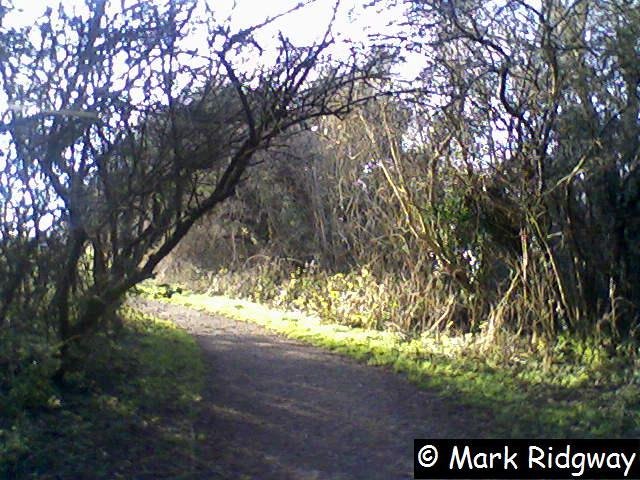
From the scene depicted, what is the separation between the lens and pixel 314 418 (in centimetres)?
1113

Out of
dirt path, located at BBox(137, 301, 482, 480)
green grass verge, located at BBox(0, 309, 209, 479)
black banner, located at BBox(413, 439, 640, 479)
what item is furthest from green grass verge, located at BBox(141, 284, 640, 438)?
green grass verge, located at BBox(0, 309, 209, 479)

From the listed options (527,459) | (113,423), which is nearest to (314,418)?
(113,423)

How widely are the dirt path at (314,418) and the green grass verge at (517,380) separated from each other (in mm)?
→ 464

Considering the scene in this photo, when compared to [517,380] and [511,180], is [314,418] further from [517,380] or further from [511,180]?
[511,180]

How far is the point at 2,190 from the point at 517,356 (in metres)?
8.20

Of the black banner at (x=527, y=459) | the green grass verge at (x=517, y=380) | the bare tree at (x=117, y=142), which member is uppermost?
the bare tree at (x=117, y=142)

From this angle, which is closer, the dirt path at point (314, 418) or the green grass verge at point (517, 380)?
the dirt path at point (314, 418)

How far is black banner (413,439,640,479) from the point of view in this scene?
8.59 meters

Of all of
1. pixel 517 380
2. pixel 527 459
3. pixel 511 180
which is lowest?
pixel 527 459

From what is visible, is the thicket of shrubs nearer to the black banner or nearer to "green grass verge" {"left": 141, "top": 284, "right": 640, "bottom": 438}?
"green grass verge" {"left": 141, "top": 284, "right": 640, "bottom": 438}

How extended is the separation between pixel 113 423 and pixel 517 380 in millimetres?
5924

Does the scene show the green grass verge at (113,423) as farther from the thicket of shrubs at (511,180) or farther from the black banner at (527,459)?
the thicket of shrubs at (511,180)

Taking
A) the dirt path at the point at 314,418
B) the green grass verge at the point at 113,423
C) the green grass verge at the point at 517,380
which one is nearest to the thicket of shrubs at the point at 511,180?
the green grass verge at the point at 517,380

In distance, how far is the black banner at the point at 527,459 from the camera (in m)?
8.59
